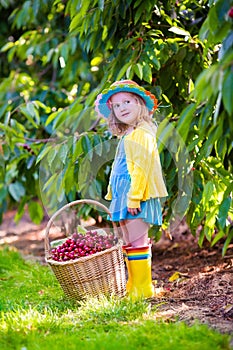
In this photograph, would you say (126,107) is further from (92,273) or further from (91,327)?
(91,327)

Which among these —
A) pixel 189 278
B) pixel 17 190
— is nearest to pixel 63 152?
pixel 189 278

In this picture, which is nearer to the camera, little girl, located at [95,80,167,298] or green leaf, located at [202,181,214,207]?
little girl, located at [95,80,167,298]

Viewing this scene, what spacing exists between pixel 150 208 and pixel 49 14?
2953 millimetres

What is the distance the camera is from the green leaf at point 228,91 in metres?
2.15

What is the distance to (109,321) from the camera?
2871mm

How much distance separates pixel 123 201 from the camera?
10.6 feet

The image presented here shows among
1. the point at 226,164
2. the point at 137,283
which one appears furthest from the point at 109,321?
the point at 226,164

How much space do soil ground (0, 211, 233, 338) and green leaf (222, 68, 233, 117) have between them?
3.38 ft

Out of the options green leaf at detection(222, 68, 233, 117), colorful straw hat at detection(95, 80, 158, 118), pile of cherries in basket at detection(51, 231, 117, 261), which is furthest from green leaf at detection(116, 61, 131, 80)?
green leaf at detection(222, 68, 233, 117)

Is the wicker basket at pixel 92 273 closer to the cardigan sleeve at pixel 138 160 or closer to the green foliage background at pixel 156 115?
the cardigan sleeve at pixel 138 160

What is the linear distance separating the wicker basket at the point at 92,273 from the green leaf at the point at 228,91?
50.5 inches

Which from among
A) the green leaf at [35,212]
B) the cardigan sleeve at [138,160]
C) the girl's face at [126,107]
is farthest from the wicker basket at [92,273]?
the green leaf at [35,212]

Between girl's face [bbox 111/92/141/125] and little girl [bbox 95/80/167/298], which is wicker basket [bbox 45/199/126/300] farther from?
girl's face [bbox 111/92/141/125]

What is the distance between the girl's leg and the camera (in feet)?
10.6
